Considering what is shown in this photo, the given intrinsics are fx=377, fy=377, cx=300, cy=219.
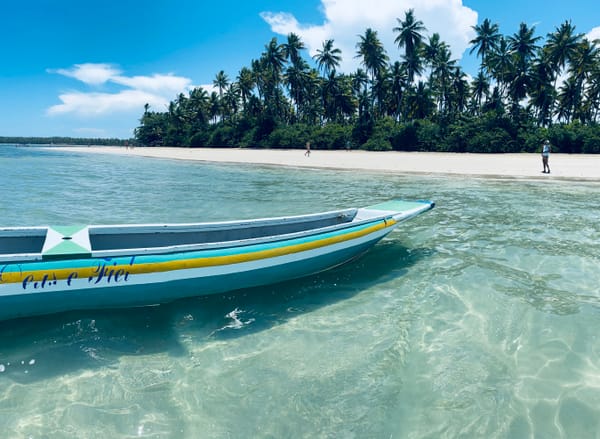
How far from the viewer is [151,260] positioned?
4863 millimetres

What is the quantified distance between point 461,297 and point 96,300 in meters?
5.48

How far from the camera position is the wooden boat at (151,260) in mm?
4453

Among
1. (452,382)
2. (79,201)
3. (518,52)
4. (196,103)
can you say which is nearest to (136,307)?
(452,382)

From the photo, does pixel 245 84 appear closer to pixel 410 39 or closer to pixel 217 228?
pixel 410 39

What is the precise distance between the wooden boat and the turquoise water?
448 millimetres

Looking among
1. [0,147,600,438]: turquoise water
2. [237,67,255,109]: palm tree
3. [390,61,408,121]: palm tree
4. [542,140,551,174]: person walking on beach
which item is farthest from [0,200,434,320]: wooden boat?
[237,67,255,109]: palm tree

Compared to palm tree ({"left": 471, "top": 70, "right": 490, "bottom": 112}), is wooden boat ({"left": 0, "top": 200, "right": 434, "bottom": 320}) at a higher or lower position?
lower

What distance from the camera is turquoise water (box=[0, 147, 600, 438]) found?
3625 mm

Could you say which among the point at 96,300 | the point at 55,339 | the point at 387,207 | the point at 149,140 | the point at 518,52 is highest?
the point at 518,52

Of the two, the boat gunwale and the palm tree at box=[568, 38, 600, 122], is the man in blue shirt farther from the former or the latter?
the palm tree at box=[568, 38, 600, 122]

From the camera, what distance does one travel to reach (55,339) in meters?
4.82

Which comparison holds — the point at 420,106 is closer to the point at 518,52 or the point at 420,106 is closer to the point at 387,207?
the point at 518,52

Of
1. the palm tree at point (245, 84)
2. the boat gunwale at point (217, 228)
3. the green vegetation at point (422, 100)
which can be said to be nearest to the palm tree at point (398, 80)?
the green vegetation at point (422, 100)

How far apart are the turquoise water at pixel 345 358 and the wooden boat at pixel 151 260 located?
1.47 ft
